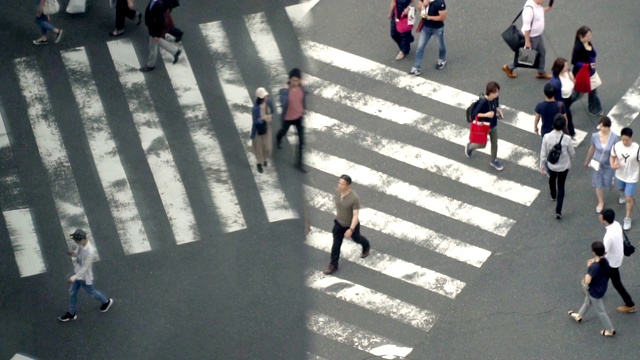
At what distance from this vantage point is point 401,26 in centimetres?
2328

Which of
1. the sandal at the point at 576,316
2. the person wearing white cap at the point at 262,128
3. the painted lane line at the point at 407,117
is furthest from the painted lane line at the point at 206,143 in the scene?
the sandal at the point at 576,316

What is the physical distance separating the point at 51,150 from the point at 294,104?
4.32 metres

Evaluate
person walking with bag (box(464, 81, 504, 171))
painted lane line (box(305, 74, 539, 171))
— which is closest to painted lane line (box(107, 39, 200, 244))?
painted lane line (box(305, 74, 539, 171))

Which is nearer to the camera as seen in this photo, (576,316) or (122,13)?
(576,316)

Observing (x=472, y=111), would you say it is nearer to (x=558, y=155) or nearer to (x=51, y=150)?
(x=558, y=155)

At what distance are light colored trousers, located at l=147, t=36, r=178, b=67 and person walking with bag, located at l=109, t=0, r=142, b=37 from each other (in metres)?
1.01

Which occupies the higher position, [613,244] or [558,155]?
[558,155]

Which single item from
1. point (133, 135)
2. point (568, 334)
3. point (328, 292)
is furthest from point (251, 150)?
point (568, 334)

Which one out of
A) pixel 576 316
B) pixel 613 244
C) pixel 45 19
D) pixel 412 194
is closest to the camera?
pixel 613 244

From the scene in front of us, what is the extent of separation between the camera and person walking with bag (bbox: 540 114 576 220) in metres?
20.1

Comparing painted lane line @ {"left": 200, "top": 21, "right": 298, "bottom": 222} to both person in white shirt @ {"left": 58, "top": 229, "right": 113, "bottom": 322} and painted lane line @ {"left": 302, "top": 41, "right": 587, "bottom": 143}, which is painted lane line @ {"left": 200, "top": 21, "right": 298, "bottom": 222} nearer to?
painted lane line @ {"left": 302, "top": 41, "right": 587, "bottom": 143}

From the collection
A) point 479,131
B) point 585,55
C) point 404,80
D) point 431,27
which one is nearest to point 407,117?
point 404,80

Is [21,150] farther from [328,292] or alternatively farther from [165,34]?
[328,292]

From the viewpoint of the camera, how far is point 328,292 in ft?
65.6
